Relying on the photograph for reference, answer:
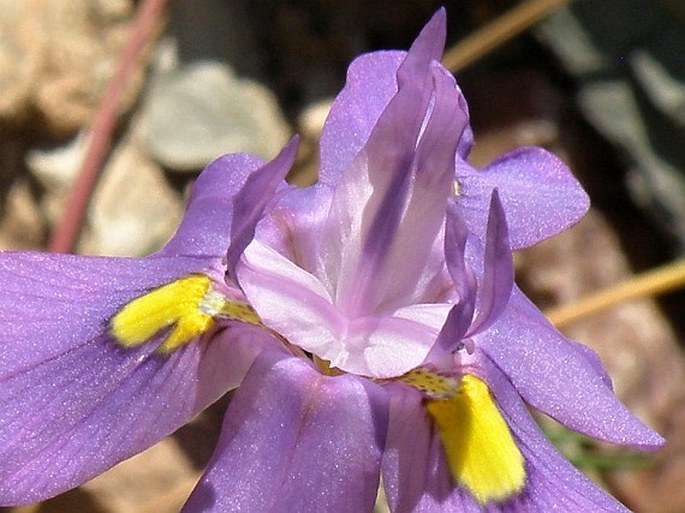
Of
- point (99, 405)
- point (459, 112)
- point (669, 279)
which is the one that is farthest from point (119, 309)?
point (669, 279)

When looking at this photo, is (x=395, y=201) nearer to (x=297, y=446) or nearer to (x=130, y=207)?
(x=297, y=446)

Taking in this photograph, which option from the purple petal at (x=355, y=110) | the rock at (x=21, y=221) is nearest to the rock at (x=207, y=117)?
the rock at (x=21, y=221)

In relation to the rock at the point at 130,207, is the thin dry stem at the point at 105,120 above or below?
above

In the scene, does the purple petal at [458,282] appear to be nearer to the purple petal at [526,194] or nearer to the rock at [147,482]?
the purple petal at [526,194]

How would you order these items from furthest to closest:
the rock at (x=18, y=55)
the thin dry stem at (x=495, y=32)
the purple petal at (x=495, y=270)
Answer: the thin dry stem at (x=495, y=32) → the rock at (x=18, y=55) → the purple petal at (x=495, y=270)

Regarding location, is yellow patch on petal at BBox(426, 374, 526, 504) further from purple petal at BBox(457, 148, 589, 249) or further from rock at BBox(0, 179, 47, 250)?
rock at BBox(0, 179, 47, 250)

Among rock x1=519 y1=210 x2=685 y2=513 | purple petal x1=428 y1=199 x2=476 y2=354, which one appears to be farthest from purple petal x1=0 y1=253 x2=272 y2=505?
Result: rock x1=519 y1=210 x2=685 y2=513

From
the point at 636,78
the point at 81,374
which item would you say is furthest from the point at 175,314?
the point at 636,78
